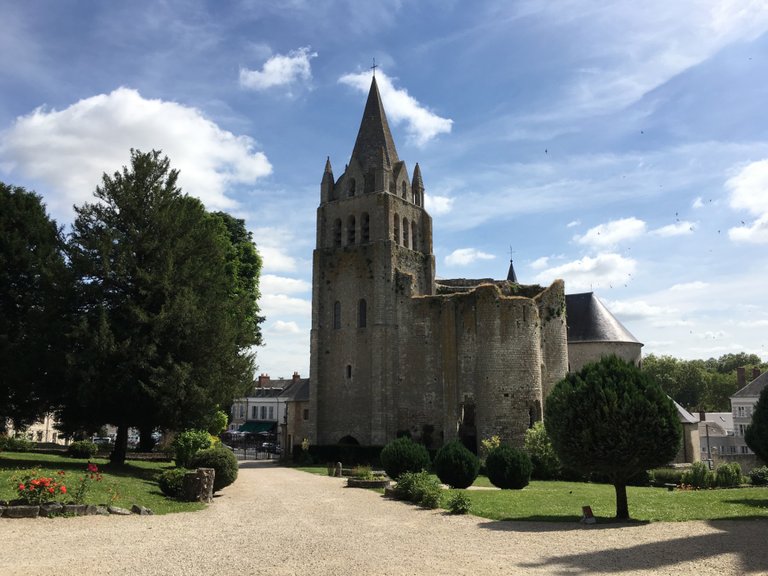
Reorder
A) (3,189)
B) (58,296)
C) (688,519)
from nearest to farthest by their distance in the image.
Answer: (688,519) < (58,296) < (3,189)

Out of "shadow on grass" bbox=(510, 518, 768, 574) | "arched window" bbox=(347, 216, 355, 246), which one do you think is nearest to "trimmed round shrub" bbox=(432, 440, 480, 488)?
"shadow on grass" bbox=(510, 518, 768, 574)

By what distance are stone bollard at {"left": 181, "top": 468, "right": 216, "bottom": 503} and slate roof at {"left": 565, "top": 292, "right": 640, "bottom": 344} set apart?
30.0 meters

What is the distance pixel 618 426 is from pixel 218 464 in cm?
1091

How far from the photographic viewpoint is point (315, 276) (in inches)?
1544

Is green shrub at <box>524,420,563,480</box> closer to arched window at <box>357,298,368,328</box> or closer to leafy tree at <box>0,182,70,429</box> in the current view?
arched window at <box>357,298,368,328</box>

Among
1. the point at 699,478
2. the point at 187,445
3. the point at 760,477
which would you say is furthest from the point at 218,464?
the point at 760,477

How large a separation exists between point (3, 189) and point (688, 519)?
2317cm

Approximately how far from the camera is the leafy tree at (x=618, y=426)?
519 inches

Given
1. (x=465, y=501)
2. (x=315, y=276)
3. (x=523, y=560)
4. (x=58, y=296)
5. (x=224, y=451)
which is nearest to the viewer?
(x=523, y=560)

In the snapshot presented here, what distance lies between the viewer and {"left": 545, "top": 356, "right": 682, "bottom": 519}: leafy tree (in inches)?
519

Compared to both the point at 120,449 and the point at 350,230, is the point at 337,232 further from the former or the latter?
the point at 120,449

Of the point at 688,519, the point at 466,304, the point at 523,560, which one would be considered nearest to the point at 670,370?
the point at 466,304

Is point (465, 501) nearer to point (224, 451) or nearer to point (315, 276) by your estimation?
point (224, 451)

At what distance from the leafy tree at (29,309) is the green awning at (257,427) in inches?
1738
